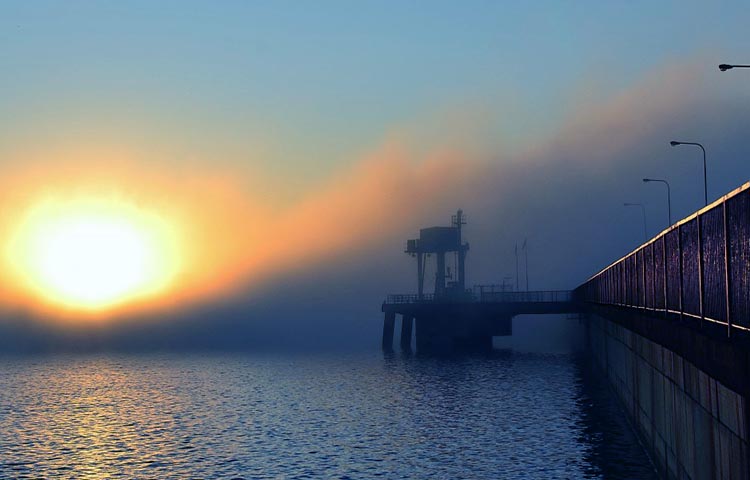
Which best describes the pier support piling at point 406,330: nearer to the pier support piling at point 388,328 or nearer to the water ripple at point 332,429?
the pier support piling at point 388,328

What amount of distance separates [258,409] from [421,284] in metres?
113

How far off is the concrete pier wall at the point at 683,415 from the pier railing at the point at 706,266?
166cm

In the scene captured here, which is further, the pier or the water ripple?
the water ripple

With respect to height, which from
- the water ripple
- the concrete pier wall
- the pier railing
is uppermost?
the pier railing

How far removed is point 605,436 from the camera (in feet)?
171

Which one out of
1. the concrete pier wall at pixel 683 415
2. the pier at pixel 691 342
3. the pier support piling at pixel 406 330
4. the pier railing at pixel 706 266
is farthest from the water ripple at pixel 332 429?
the pier support piling at pixel 406 330

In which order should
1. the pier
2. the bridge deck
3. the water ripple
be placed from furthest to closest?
the bridge deck → the water ripple → the pier

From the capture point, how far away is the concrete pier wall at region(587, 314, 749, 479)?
18.6 metres

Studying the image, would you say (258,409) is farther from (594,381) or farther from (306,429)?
(594,381)

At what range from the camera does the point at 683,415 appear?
88.9ft

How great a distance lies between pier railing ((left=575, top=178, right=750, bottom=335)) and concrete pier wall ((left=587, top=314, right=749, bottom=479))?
1.66m

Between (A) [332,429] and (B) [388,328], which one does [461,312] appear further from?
(A) [332,429]

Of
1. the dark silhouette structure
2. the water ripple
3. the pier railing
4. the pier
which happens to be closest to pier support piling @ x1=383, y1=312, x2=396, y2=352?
the dark silhouette structure

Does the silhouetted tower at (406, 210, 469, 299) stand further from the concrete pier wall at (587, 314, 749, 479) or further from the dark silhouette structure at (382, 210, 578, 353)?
the concrete pier wall at (587, 314, 749, 479)
